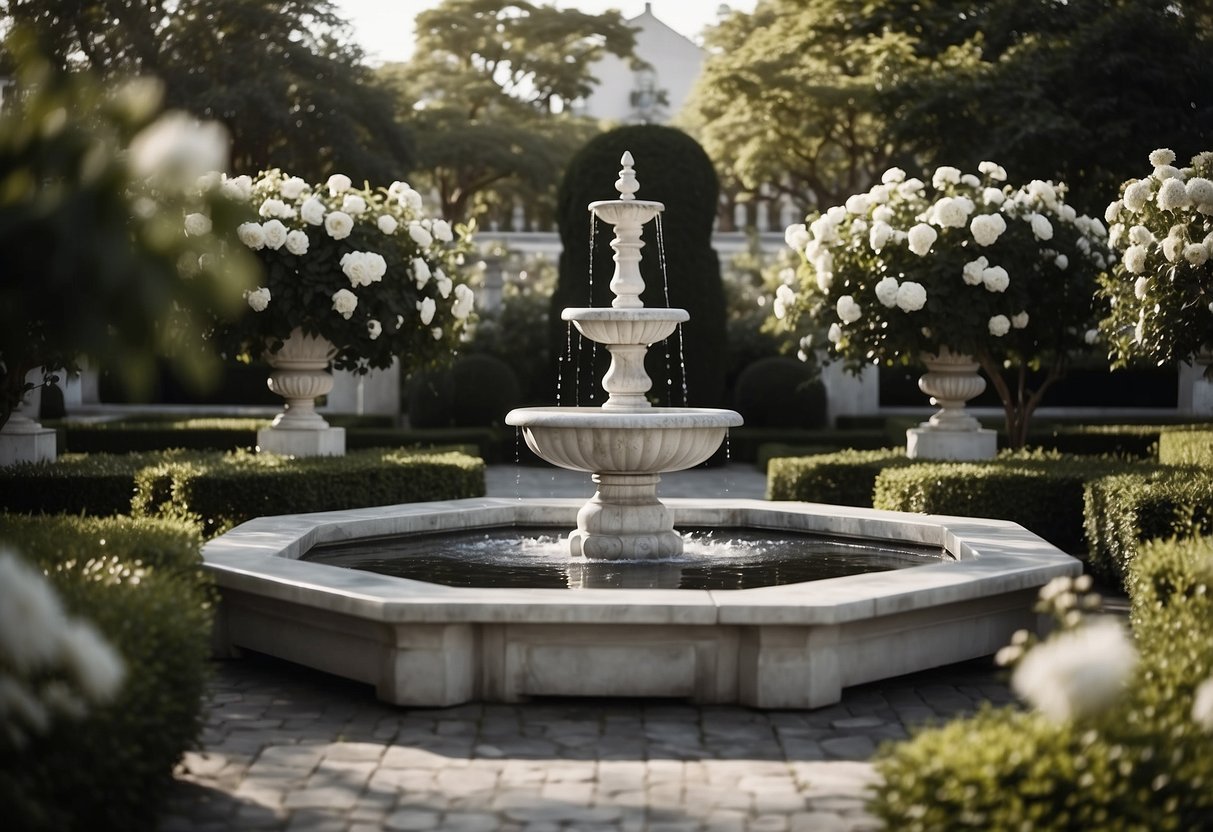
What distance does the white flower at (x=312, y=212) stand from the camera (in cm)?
1186

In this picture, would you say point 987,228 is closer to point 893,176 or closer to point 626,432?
point 893,176

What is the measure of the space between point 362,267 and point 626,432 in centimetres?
417

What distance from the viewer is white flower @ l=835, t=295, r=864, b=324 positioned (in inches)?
481

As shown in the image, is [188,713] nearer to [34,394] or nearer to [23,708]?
[23,708]

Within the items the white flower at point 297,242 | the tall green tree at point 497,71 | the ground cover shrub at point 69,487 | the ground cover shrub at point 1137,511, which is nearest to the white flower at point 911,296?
the ground cover shrub at point 1137,511

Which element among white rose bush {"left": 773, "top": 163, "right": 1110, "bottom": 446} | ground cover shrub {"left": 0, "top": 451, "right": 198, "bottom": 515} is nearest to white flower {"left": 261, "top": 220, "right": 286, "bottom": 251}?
ground cover shrub {"left": 0, "top": 451, "right": 198, "bottom": 515}

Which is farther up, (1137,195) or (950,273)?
(1137,195)

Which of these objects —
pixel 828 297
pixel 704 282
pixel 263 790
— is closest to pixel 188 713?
pixel 263 790

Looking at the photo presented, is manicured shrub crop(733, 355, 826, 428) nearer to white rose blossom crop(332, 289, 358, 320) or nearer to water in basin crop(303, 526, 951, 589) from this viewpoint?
white rose blossom crop(332, 289, 358, 320)

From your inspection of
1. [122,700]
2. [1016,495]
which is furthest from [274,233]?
[122,700]

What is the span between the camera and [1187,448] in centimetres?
1203

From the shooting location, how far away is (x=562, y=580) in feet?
26.7

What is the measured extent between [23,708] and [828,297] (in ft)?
33.3

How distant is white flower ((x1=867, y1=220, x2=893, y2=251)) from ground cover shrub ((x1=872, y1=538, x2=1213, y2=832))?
26.2 ft
